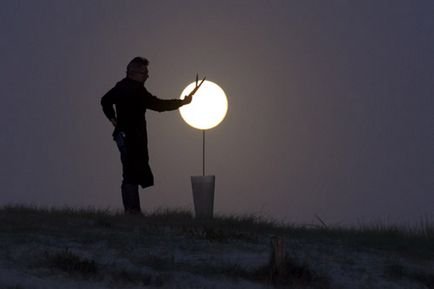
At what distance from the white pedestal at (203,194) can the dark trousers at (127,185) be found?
2.79 ft

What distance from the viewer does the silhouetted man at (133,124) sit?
490 inches

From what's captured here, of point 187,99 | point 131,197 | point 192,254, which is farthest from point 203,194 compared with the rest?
point 192,254

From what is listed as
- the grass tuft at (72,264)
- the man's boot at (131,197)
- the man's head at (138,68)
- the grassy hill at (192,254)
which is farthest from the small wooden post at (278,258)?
the man's head at (138,68)

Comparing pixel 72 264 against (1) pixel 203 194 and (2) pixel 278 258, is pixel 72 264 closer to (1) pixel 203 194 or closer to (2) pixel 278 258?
(2) pixel 278 258

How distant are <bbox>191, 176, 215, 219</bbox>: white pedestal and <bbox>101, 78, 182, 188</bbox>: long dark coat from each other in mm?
697

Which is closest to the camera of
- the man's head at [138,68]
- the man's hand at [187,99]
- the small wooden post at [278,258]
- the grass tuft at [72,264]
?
the grass tuft at [72,264]

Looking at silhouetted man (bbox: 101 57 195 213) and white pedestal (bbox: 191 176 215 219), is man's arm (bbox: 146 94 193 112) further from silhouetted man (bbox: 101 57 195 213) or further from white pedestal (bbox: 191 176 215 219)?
white pedestal (bbox: 191 176 215 219)

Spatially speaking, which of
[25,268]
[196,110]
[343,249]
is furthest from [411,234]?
[25,268]

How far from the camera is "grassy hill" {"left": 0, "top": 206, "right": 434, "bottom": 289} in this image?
7941 mm

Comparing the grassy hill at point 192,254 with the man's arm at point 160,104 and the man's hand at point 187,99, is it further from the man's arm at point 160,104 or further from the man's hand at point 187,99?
the man's hand at point 187,99

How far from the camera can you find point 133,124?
12.5 metres

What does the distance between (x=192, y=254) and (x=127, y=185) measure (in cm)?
356

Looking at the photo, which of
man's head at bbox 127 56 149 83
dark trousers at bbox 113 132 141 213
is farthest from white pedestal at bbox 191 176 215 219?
man's head at bbox 127 56 149 83

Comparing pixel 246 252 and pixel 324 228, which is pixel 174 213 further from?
pixel 246 252
